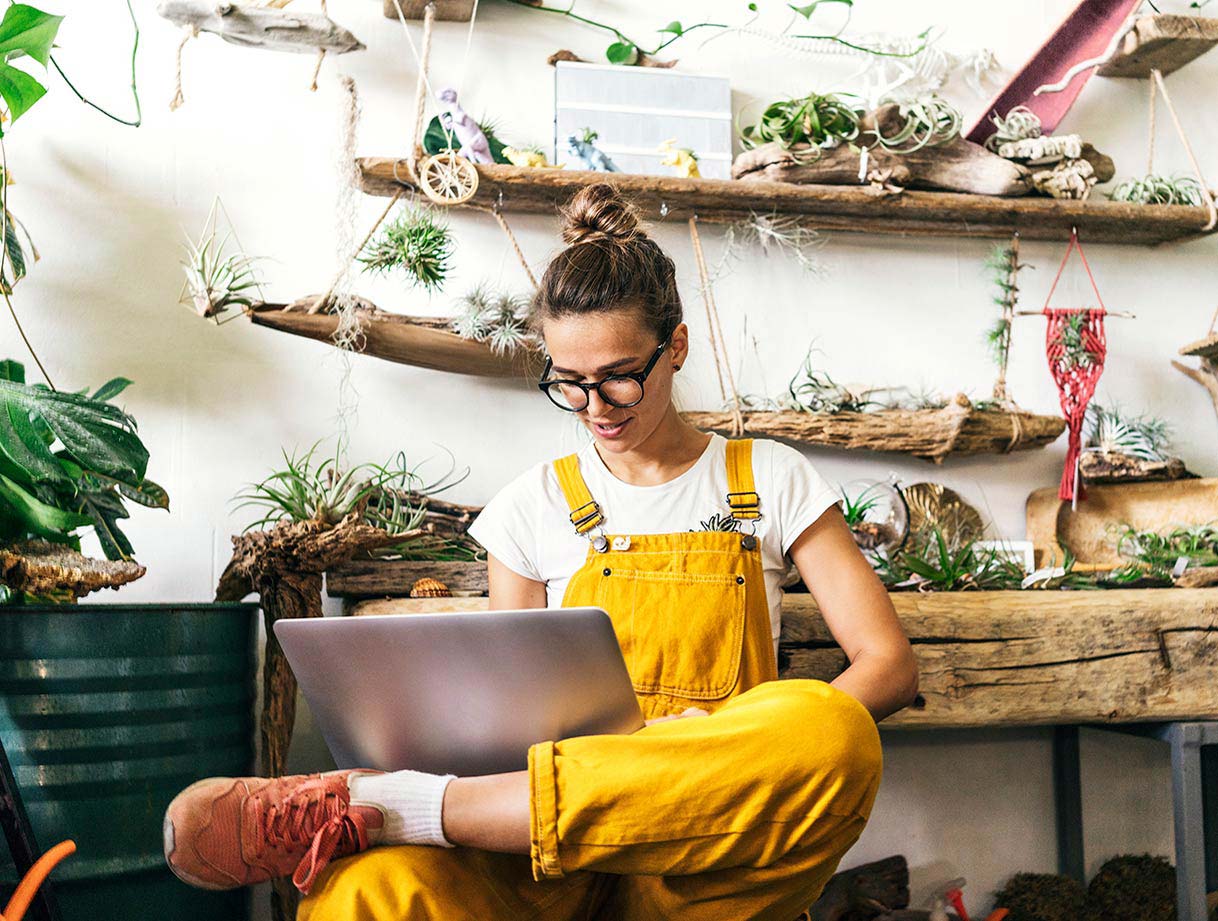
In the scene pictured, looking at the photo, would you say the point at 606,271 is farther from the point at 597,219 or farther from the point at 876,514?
the point at 876,514

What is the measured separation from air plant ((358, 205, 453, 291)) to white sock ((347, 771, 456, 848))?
1274 mm

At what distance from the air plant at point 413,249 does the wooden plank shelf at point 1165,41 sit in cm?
162

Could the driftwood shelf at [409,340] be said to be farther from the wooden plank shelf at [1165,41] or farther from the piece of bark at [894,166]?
the wooden plank shelf at [1165,41]

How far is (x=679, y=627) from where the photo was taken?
1.45 m

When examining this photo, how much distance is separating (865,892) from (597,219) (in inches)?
59.5

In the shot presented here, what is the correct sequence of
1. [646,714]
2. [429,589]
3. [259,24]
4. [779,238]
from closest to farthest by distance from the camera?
[646,714], [429,589], [259,24], [779,238]

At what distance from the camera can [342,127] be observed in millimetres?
2174

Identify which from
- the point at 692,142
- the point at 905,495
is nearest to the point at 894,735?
the point at 905,495

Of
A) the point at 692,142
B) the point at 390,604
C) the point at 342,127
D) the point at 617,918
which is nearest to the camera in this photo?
the point at 617,918

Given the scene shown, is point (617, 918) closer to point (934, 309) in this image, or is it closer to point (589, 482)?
point (589, 482)

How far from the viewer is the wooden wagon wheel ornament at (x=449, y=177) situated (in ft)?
6.92

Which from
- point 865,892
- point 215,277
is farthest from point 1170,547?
point 215,277

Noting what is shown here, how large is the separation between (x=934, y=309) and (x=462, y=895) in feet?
6.13

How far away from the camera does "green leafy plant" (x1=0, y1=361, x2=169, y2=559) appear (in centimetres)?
158
